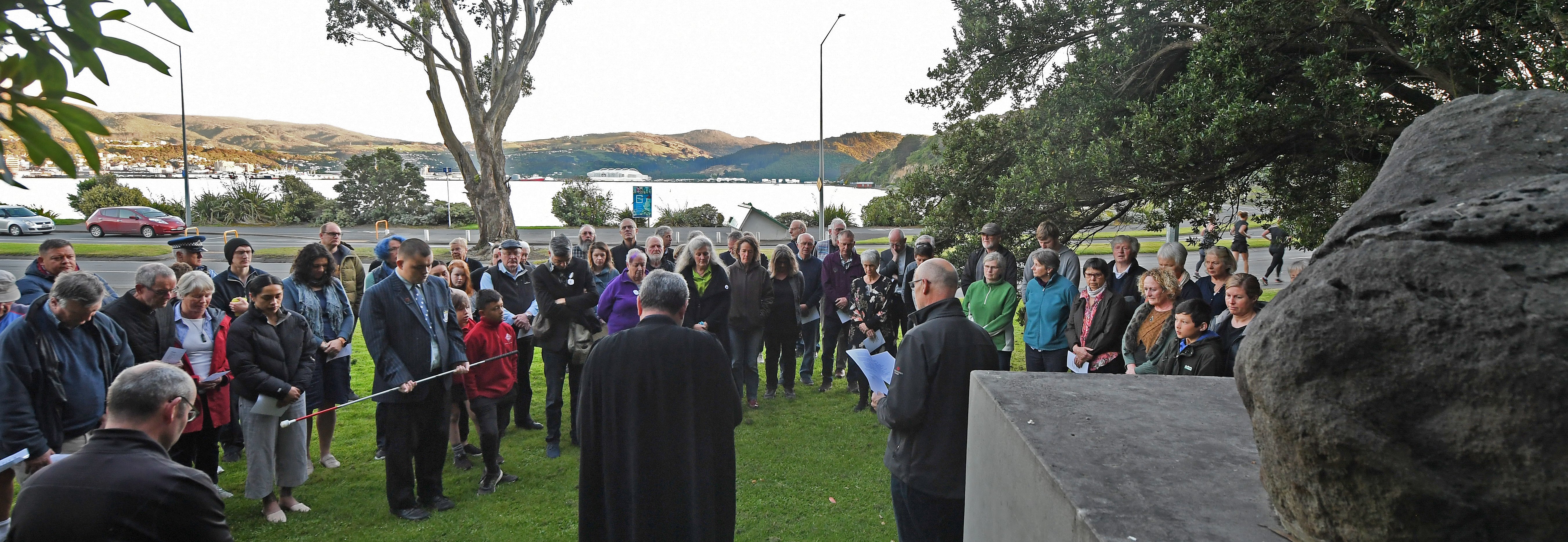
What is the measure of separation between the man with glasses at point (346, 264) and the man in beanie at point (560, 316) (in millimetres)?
2244

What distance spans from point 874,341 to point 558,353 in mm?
2802

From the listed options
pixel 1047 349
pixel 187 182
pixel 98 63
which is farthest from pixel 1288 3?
pixel 187 182

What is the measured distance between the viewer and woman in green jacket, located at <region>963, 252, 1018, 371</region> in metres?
6.33

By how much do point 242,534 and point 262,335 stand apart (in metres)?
1.24

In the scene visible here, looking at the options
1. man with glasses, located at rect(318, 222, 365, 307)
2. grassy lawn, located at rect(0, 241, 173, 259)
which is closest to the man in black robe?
man with glasses, located at rect(318, 222, 365, 307)

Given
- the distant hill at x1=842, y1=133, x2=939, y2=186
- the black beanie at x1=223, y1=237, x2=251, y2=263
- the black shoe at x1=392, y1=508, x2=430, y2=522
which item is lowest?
the black shoe at x1=392, y1=508, x2=430, y2=522

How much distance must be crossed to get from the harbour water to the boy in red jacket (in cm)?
2714

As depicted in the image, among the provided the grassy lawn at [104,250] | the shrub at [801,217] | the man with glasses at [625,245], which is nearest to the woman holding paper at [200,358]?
the man with glasses at [625,245]

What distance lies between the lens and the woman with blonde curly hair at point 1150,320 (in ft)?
17.3

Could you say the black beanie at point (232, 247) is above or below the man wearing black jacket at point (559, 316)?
above

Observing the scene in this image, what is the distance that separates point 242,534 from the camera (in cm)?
474

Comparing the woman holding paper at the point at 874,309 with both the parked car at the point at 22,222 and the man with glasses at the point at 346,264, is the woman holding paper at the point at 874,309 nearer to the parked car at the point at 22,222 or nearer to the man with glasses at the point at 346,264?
the man with glasses at the point at 346,264

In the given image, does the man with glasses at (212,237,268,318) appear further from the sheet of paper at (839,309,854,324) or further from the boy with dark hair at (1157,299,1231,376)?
the boy with dark hair at (1157,299,1231,376)

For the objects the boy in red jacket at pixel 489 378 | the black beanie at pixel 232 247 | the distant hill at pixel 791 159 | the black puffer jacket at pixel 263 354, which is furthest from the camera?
the distant hill at pixel 791 159
